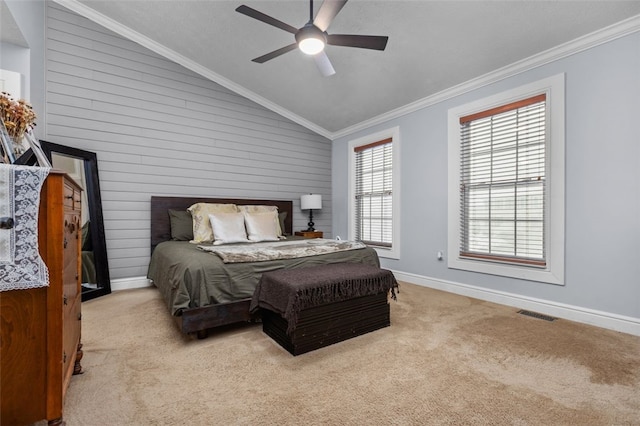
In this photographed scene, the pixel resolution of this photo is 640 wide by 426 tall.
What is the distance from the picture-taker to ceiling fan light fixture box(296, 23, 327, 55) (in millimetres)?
2336

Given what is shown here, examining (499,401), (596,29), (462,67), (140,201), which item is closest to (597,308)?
(499,401)

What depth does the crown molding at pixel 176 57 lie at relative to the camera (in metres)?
3.64

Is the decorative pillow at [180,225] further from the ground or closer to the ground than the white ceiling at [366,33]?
closer to the ground

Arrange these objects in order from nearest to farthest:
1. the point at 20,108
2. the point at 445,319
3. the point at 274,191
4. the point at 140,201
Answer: the point at 20,108 < the point at 445,319 < the point at 140,201 < the point at 274,191

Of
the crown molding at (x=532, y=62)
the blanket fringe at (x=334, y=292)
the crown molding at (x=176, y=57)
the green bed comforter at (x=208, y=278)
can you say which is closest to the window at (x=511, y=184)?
the crown molding at (x=532, y=62)

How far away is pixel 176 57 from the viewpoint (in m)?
4.24

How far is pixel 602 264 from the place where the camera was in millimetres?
2693

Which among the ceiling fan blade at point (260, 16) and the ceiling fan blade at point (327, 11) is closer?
the ceiling fan blade at point (327, 11)

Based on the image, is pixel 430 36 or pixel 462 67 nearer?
pixel 430 36

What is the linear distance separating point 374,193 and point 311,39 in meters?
3.04

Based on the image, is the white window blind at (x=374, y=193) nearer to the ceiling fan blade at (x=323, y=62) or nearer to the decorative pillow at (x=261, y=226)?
the decorative pillow at (x=261, y=226)

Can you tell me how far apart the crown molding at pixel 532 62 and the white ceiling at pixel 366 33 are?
0.05 m

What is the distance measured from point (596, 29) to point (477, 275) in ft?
8.48

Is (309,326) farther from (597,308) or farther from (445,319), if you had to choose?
(597,308)
